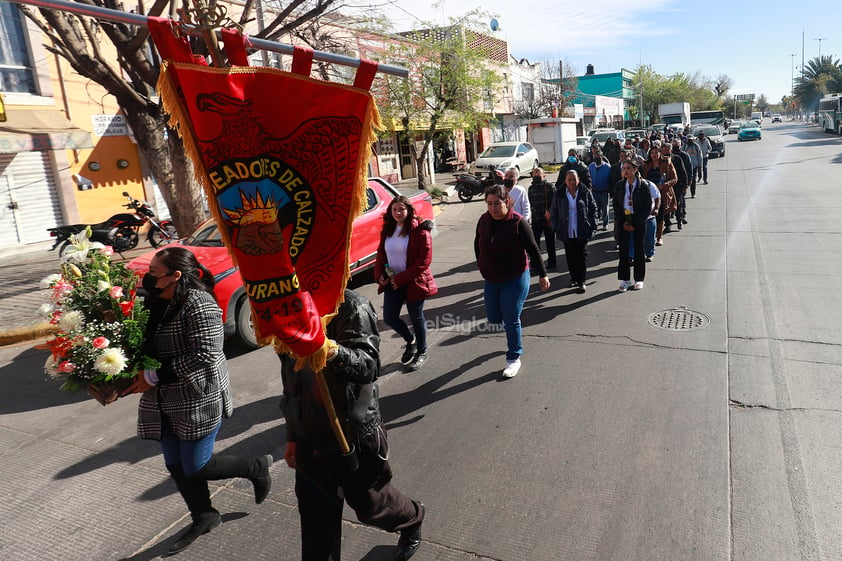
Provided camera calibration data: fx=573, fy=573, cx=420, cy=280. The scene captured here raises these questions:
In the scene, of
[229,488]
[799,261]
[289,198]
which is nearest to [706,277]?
[799,261]

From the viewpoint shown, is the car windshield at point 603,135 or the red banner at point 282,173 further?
the car windshield at point 603,135

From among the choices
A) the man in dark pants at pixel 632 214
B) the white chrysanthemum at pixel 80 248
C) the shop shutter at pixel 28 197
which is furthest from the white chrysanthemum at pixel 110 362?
the shop shutter at pixel 28 197

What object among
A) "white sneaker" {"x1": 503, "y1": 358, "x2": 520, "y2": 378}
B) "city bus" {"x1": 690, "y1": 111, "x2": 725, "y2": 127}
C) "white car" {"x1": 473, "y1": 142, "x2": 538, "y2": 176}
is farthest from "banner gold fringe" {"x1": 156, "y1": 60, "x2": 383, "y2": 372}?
"city bus" {"x1": 690, "y1": 111, "x2": 725, "y2": 127}

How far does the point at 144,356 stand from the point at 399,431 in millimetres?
2252

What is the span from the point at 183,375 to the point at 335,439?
1.12 m

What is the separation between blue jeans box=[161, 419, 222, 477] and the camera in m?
3.33

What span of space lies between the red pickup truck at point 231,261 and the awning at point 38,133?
702cm

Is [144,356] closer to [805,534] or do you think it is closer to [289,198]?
[289,198]

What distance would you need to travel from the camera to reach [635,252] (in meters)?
8.14

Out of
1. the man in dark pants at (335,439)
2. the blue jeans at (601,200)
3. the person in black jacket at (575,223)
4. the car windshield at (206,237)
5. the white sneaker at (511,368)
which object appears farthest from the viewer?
the blue jeans at (601,200)

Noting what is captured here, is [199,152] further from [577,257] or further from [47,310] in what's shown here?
[577,257]

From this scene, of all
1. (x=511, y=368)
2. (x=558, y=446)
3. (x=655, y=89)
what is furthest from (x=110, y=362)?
(x=655, y=89)

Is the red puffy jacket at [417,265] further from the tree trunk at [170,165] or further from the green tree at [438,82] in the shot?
the green tree at [438,82]

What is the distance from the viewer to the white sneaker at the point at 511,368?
18.4 feet
